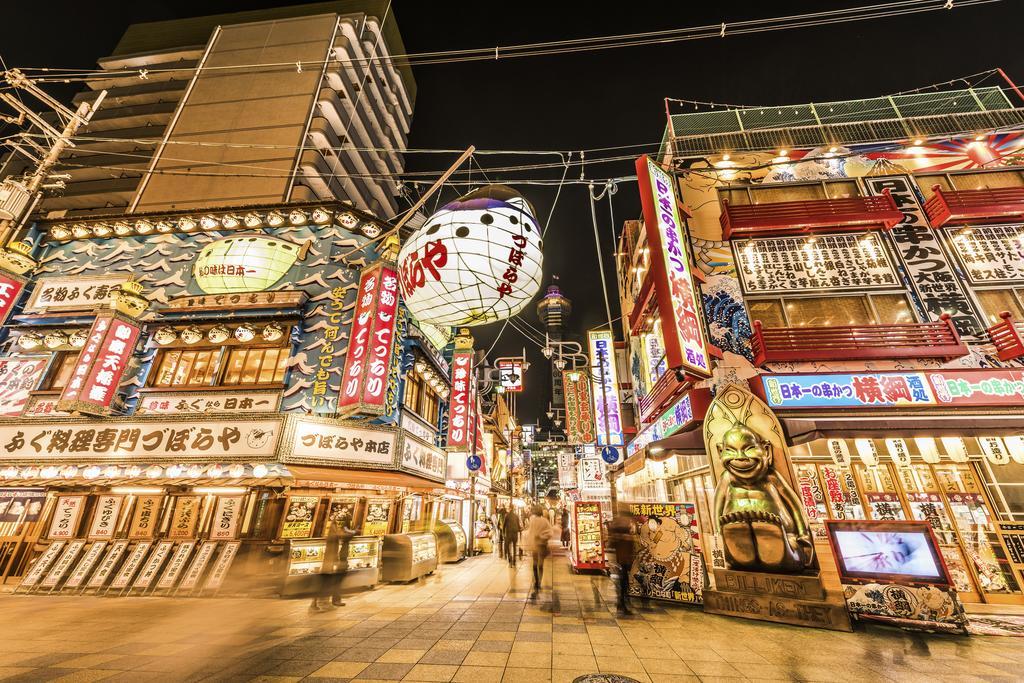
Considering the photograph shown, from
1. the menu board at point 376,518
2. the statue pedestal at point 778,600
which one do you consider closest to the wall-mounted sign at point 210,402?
the menu board at point 376,518

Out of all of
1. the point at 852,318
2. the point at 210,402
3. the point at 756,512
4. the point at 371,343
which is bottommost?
the point at 756,512

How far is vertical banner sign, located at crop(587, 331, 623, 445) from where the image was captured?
44.1 ft

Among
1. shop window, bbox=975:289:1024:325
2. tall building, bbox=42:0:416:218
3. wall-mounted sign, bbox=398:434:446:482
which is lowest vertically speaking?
wall-mounted sign, bbox=398:434:446:482

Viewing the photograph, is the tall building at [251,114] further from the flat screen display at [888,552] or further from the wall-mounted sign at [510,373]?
the flat screen display at [888,552]

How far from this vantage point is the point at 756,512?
764cm

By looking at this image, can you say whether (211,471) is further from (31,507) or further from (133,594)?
(31,507)

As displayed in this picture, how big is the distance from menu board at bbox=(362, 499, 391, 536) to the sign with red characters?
11.2 ft

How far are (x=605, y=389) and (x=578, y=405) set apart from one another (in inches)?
160

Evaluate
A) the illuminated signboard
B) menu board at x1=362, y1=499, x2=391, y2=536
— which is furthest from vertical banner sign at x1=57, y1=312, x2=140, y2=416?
the illuminated signboard

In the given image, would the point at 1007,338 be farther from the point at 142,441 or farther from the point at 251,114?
the point at 251,114

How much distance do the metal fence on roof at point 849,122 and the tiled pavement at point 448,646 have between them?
13.2m

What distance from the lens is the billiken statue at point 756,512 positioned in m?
7.27

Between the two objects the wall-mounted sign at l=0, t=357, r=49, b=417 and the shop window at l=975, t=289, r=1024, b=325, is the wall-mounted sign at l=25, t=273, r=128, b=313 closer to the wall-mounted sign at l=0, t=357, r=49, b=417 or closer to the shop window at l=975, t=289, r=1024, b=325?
→ the wall-mounted sign at l=0, t=357, r=49, b=417

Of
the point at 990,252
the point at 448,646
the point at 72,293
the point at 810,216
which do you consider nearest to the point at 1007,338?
the point at 990,252
